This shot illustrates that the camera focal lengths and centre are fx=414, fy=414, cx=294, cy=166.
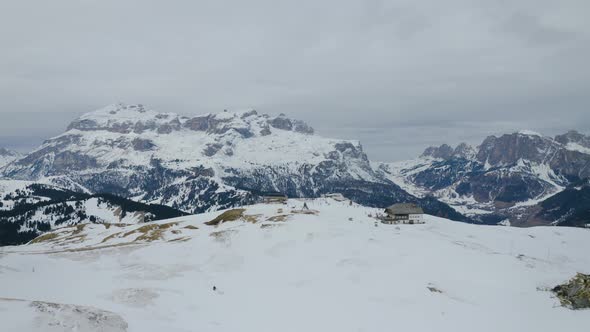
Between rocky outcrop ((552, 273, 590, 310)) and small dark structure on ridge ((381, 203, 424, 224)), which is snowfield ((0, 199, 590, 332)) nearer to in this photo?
rocky outcrop ((552, 273, 590, 310))

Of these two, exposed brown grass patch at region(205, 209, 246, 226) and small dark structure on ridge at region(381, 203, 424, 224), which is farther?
small dark structure on ridge at region(381, 203, 424, 224)

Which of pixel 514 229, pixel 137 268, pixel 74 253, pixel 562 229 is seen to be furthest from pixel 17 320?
pixel 562 229

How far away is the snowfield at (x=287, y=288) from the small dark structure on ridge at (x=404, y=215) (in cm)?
6638

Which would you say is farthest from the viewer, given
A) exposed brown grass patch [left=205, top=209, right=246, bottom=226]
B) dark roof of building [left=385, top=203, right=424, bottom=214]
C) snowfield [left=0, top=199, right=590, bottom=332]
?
dark roof of building [left=385, top=203, right=424, bottom=214]

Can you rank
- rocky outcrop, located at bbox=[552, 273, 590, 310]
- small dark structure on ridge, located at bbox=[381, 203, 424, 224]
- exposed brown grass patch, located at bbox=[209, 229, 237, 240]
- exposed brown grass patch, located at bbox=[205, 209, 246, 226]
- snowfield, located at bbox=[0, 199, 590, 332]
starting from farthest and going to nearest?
small dark structure on ridge, located at bbox=[381, 203, 424, 224]
exposed brown grass patch, located at bbox=[205, 209, 246, 226]
exposed brown grass patch, located at bbox=[209, 229, 237, 240]
rocky outcrop, located at bbox=[552, 273, 590, 310]
snowfield, located at bbox=[0, 199, 590, 332]

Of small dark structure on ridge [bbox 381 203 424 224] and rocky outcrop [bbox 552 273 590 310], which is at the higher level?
rocky outcrop [bbox 552 273 590 310]

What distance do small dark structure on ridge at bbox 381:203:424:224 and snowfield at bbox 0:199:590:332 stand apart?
66.4m

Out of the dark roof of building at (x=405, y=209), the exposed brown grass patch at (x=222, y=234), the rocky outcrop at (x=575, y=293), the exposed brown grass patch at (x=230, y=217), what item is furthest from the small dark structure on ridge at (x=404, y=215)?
the rocky outcrop at (x=575, y=293)

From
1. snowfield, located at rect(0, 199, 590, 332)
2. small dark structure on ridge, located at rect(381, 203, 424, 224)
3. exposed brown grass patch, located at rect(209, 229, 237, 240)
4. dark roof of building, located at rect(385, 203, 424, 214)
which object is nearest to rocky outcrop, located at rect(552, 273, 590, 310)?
snowfield, located at rect(0, 199, 590, 332)

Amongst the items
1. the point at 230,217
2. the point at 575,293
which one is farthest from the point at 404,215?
the point at 575,293

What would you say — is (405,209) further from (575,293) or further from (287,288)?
(575,293)

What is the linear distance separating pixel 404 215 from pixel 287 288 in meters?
115

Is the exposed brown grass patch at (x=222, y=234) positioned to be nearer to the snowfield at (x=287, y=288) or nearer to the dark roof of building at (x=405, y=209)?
the snowfield at (x=287, y=288)

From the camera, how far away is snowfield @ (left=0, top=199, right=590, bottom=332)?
41531 millimetres
